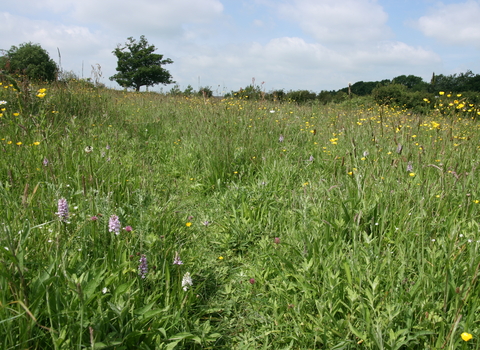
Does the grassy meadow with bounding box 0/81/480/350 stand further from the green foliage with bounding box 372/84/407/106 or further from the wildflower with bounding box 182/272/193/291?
the green foliage with bounding box 372/84/407/106

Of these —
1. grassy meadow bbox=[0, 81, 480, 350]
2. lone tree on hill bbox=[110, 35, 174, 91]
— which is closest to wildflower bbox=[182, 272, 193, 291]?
grassy meadow bbox=[0, 81, 480, 350]

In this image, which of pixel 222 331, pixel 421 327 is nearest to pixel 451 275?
pixel 421 327

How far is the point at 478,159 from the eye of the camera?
2939 mm

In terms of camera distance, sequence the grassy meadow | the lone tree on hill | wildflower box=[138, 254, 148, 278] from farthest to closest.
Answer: the lone tree on hill → wildflower box=[138, 254, 148, 278] → the grassy meadow

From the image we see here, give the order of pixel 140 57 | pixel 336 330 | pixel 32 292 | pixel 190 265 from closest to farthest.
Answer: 1. pixel 32 292
2. pixel 336 330
3. pixel 190 265
4. pixel 140 57

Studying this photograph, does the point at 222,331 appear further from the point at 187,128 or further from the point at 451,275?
the point at 187,128

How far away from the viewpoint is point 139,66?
1626 inches

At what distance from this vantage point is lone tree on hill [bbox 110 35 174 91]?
132ft

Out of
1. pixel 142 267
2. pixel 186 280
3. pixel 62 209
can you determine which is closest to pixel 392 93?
pixel 186 280

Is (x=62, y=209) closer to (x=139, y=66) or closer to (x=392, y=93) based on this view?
(x=392, y=93)

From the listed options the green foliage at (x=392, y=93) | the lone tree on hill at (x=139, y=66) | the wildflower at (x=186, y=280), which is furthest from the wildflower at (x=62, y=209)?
the lone tree on hill at (x=139, y=66)

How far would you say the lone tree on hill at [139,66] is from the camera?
4028 centimetres

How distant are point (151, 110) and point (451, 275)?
22.6 feet

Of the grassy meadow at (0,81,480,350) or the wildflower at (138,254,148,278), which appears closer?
the grassy meadow at (0,81,480,350)
